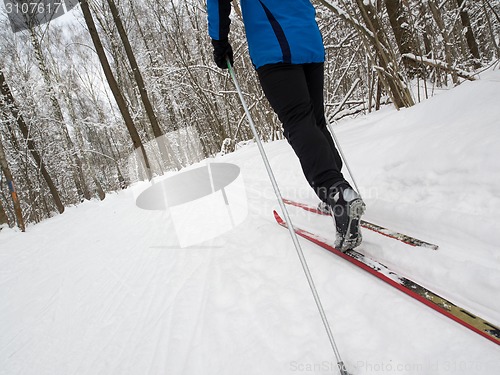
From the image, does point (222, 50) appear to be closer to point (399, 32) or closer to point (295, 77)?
point (295, 77)

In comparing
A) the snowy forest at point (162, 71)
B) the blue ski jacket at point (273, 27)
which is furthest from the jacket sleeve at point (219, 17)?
the snowy forest at point (162, 71)

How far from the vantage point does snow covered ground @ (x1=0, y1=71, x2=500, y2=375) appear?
3.55 feet

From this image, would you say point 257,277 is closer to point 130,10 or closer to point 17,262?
point 17,262

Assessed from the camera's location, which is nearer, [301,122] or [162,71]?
[301,122]

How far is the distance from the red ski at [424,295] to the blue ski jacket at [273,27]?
1.09 metres

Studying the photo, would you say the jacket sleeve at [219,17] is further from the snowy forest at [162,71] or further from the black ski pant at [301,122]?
the snowy forest at [162,71]

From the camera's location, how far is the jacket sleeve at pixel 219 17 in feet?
4.75

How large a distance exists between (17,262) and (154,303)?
3179 millimetres

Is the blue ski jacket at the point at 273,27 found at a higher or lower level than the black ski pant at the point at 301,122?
higher

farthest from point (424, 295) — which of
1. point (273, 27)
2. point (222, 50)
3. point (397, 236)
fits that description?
point (222, 50)

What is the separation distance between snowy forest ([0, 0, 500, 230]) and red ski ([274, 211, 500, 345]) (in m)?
3.17

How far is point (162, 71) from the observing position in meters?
14.3

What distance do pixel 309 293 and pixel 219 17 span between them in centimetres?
150

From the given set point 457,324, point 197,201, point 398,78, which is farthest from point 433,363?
point 398,78
